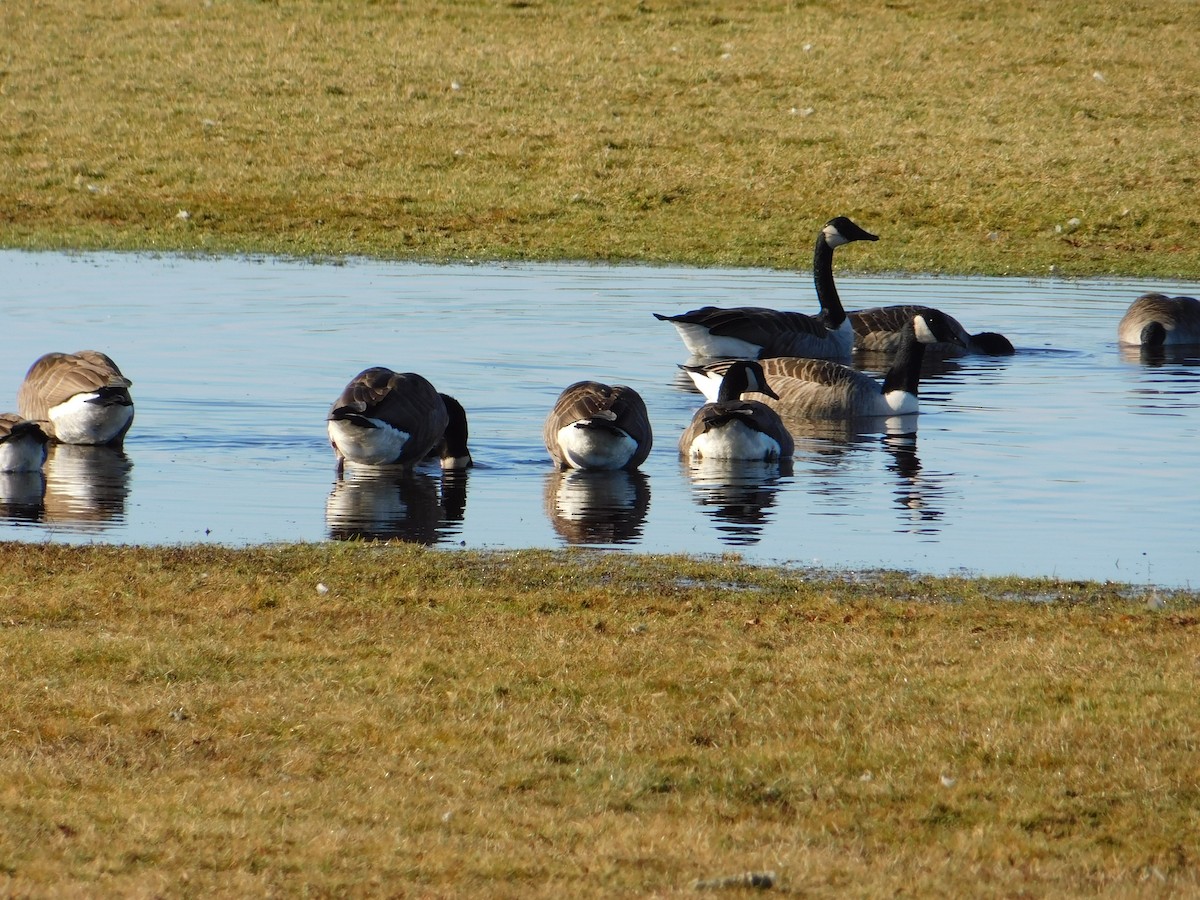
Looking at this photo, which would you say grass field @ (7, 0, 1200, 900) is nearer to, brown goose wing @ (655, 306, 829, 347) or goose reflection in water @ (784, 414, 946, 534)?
goose reflection in water @ (784, 414, 946, 534)

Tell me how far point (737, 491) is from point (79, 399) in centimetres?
579

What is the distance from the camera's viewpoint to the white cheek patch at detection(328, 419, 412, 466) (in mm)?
14898

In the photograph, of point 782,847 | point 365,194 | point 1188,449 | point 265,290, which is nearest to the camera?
point 782,847

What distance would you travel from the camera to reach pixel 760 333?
2225 cm

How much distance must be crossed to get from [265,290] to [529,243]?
773 centimetres

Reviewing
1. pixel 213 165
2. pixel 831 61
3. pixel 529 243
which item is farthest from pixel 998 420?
pixel 831 61

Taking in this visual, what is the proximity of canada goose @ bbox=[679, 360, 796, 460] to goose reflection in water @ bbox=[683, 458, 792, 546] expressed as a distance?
3.1 inches

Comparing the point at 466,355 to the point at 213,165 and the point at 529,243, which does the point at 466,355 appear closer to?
the point at 529,243

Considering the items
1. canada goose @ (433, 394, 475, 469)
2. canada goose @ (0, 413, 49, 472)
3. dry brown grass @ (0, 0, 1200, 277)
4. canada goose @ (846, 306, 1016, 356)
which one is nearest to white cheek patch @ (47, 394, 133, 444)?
canada goose @ (0, 413, 49, 472)

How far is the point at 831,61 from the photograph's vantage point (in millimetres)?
46562

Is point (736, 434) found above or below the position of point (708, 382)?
below

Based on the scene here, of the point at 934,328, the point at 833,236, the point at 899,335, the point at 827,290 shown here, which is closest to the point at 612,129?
the point at 833,236

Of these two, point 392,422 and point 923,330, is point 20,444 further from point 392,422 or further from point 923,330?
point 923,330

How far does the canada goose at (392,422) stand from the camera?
1488 cm
